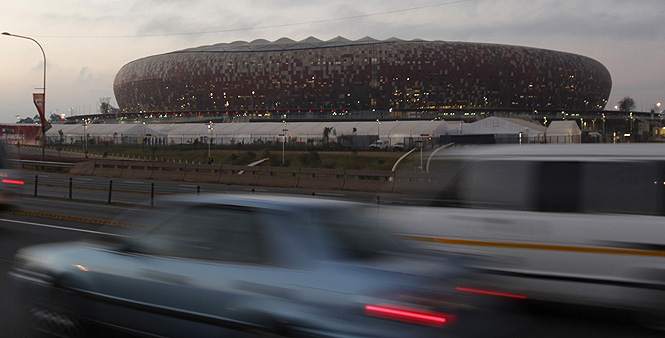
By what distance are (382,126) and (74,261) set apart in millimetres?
64578

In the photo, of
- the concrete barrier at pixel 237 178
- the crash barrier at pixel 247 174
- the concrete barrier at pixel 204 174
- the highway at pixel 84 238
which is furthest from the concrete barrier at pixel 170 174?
the highway at pixel 84 238

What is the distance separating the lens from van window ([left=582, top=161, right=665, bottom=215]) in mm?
6238

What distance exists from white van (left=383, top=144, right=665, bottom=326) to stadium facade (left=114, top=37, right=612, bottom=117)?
99.0 metres

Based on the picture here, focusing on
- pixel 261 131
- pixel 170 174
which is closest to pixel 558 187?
pixel 170 174

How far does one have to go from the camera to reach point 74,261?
509 cm

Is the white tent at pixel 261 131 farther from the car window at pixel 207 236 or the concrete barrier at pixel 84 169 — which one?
the car window at pixel 207 236

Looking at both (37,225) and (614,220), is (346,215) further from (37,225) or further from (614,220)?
(37,225)

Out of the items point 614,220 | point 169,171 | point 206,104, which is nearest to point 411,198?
point 614,220

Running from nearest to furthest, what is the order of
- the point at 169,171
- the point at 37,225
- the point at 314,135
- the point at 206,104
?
the point at 37,225 → the point at 169,171 → the point at 314,135 → the point at 206,104

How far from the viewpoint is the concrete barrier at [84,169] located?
38.9 metres

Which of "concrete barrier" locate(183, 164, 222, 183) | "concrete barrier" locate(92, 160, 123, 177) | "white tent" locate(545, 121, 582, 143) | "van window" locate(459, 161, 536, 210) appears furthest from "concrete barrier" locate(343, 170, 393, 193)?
"white tent" locate(545, 121, 582, 143)

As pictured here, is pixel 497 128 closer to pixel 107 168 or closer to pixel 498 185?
pixel 107 168

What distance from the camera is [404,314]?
3682 mm

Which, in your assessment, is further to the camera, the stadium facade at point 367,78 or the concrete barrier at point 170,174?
the stadium facade at point 367,78
